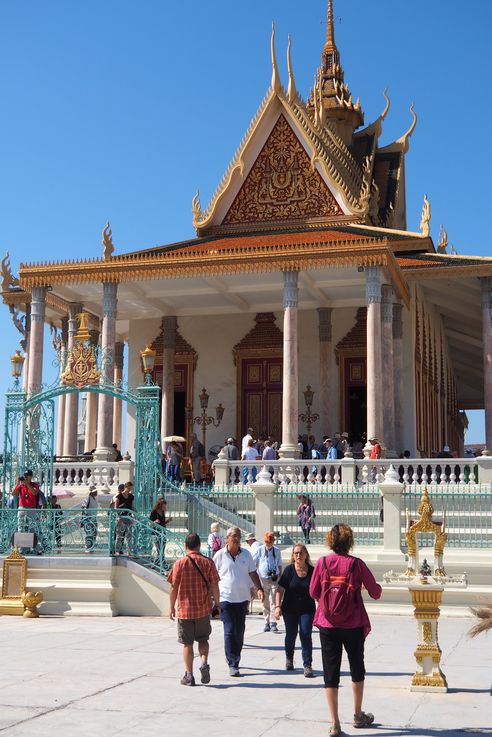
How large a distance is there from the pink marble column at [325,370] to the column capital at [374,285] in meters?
5.37

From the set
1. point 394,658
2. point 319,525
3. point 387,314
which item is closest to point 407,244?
point 387,314

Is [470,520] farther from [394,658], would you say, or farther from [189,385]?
[189,385]

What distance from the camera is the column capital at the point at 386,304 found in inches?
913

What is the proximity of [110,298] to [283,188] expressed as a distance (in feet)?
22.2

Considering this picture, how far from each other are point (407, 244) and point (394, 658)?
1741 centimetres

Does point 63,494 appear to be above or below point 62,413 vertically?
below

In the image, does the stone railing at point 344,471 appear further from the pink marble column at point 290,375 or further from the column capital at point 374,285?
the column capital at point 374,285

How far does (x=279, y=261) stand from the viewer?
22.2 metres

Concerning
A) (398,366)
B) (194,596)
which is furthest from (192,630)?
(398,366)

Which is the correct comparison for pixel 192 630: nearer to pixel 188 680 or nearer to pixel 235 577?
pixel 188 680

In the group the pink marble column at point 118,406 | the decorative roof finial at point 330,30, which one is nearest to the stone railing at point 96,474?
the pink marble column at point 118,406

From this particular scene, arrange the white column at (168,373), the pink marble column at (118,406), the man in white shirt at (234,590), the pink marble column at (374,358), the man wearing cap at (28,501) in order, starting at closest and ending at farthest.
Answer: the man in white shirt at (234,590)
the man wearing cap at (28,501)
the pink marble column at (374,358)
the white column at (168,373)
the pink marble column at (118,406)

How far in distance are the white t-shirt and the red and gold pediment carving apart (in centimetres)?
1873

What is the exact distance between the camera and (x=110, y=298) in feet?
77.5
